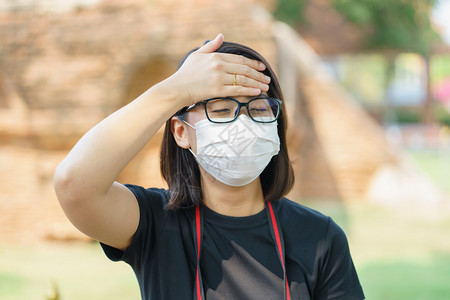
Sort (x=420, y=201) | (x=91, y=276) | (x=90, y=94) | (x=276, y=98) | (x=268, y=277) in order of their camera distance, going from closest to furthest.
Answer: (x=268, y=277)
(x=276, y=98)
(x=91, y=276)
(x=90, y=94)
(x=420, y=201)

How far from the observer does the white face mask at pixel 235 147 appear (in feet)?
5.66

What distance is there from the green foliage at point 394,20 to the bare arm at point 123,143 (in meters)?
16.8

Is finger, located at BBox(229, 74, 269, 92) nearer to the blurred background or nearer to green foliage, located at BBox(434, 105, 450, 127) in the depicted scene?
the blurred background

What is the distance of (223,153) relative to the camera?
1.76 meters

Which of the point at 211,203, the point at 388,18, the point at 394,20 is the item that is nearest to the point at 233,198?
the point at 211,203

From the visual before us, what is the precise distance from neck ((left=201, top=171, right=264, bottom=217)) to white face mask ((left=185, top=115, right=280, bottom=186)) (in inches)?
1.4

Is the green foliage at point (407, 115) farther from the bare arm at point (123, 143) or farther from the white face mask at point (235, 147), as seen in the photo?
the bare arm at point (123, 143)

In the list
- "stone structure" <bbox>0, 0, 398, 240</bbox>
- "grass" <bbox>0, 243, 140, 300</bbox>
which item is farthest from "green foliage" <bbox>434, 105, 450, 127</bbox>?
"grass" <bbox>0, 243, 140, 300</bbox>

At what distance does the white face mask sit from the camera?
1727mm

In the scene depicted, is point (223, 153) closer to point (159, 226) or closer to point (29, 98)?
point (159, 226)

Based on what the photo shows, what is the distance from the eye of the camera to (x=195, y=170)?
1911 millimetres

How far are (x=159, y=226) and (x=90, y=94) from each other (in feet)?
19.9

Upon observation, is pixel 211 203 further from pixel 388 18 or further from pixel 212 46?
pixel 388 18

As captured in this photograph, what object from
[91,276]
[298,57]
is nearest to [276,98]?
[91,276]
